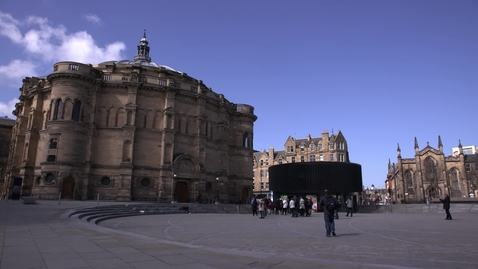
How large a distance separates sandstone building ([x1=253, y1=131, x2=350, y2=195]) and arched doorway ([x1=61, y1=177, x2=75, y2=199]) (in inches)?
2201

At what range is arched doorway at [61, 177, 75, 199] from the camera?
38.6 meters

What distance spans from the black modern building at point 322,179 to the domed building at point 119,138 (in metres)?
12.0

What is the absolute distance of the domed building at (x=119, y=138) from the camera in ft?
129

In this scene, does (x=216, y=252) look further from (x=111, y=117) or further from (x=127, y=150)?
(x=111, y=117)

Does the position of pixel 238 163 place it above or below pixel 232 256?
above

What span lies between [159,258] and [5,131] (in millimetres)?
83645

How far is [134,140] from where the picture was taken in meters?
42.4

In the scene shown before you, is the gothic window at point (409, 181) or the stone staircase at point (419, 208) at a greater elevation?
the gothic window at point (409, 181)

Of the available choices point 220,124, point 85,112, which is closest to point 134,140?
point 85,112

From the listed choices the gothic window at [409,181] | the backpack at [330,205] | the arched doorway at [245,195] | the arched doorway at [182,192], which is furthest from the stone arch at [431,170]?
the backpack at [330,205]

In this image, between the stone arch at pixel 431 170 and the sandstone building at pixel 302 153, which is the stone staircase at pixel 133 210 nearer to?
the sandstone building at pixel 302 153

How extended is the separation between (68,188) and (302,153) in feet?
222

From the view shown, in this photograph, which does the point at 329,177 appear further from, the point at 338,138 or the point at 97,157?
the point at 338,138

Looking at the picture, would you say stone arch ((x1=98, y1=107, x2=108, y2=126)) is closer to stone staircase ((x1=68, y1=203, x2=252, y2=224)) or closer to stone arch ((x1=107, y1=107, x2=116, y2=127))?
stone arch ((x1=107, y1=107, x2=116, y2=127))
